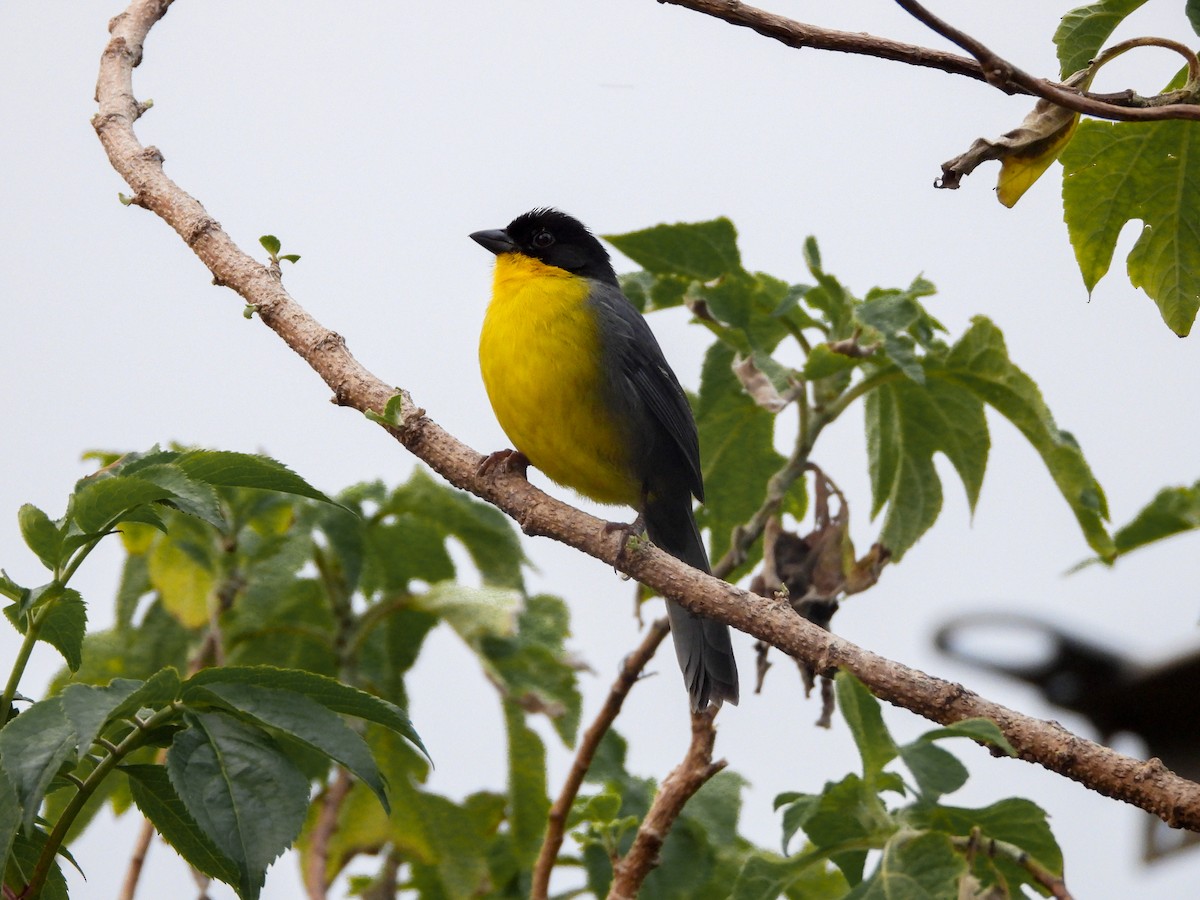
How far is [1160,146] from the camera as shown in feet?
7.82

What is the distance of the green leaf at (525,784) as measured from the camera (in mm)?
3682

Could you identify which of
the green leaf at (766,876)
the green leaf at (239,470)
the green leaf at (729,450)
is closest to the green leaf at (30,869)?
the green leaf at (239,470)

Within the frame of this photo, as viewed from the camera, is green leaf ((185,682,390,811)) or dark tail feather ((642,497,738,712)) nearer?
green leaf ((185,682,390,811))

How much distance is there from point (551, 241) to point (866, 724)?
3063 mm

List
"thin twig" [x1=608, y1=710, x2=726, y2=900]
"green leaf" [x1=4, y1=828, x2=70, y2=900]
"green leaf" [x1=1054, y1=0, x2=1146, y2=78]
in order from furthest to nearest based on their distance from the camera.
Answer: "thin twig" [x1=608, y1=710, x2=726, y2=900], "green leaf" [x1=1054, y1=0, x2=1146, y2=78], "green leaf" [x1=4, y1=828, x2=70, y2=900]

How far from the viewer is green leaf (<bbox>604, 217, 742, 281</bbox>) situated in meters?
3.52

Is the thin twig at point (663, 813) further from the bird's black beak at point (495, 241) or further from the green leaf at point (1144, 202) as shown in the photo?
the bird's black beak at point (495, 241)

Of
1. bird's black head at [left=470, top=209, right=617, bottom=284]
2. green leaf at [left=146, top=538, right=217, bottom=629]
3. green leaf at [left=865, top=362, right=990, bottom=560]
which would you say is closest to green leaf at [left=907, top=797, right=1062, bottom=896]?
green leaf at [left=865, top=362, right=990, bottom=560]

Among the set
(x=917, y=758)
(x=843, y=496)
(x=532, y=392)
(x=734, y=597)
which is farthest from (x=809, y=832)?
(x=532, y=392)

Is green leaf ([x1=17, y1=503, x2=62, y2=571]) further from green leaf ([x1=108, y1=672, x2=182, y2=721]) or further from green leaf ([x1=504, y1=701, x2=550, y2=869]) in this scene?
green leaf ([x1=504, y1=701, x2=550, y2=869])

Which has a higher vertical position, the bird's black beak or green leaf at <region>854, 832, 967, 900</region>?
the bird's black beak

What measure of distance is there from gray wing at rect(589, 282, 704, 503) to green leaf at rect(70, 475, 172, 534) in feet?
7.48

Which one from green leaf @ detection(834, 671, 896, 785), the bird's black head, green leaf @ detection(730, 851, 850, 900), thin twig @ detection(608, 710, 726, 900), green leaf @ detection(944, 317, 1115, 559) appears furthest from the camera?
the bird's black head

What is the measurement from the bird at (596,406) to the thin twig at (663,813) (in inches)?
53.2
